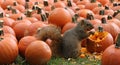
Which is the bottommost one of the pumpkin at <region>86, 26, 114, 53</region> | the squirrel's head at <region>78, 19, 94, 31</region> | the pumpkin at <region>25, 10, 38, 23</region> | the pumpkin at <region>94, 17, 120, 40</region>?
the pumpkin at <region>86, 26, 114, 53</region>

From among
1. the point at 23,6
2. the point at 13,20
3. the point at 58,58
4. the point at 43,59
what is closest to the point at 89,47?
the point at 58,58

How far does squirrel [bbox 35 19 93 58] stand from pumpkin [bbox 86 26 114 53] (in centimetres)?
31

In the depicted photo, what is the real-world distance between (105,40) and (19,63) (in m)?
1.26

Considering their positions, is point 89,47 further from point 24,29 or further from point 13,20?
point 13,20

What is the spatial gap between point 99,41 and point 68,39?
51 centimetres

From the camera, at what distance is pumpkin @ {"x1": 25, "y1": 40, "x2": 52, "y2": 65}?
15.1 ft

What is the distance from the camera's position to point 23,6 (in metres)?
7.76

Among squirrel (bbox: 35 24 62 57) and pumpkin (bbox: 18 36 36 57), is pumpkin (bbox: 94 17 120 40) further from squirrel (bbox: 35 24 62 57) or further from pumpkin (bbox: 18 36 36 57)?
pumpkin (bbox: 18 36 36 57)

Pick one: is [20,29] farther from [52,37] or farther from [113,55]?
[113,55]

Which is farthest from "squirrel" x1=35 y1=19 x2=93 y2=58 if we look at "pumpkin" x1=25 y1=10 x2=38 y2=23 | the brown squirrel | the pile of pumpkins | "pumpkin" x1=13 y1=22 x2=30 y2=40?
"pumpkin" x1=25 y1=10 x2=38 y2=23

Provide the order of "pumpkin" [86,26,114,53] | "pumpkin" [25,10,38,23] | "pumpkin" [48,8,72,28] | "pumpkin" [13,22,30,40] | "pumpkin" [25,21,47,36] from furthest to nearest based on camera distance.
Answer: "pumpkin" [25,10,38,23] → "pumpkin" [48,8,72,28] → "pumpkin" [13,22,30,40] → "pumpkin" [25,21,47,36] → "pumpkin" [86,26,114,53]

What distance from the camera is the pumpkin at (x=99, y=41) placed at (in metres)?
5.23

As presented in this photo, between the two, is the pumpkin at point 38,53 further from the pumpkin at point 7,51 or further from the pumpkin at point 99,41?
the pumpkin at point 99,41

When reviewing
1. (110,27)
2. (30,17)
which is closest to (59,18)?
(30,17)
